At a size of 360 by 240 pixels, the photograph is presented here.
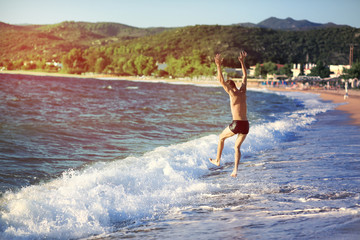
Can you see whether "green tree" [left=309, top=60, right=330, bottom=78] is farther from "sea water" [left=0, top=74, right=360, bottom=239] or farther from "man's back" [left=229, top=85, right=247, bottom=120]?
"man's back" [left=229, top=85, right=247, bottom=120]

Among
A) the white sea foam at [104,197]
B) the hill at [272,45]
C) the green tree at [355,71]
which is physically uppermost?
the hill at [272,45]

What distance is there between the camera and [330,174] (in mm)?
7867

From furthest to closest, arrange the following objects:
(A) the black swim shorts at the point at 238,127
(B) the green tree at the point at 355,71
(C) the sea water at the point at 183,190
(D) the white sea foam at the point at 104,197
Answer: (B) the green tree at the point at 355,71
(A) the black swim shorts at the point at 238,127
(D) the white sea foam at the point at 104,197
(C) the sea water at the point at 183,190

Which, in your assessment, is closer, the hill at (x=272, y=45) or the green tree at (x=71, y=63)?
the hill at (x=272, y=45)

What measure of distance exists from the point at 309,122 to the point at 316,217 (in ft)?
47.2

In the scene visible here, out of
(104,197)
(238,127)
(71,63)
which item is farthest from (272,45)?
(104,197)

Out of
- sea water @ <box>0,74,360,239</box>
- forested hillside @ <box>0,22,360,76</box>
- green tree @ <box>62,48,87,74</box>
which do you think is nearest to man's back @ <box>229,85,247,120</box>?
sea water @ <box>0,74,360,239</box>

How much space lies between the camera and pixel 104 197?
6.92 m

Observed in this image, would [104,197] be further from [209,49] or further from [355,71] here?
[209,49]

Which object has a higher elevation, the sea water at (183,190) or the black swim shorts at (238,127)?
the black swim shorts at (238,127)

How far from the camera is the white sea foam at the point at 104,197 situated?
226 inches

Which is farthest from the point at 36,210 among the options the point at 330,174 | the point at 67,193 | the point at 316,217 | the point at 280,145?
the point at 280,145

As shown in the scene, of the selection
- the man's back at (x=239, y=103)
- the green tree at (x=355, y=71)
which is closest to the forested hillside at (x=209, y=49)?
the green tree at (x=355, y=71)

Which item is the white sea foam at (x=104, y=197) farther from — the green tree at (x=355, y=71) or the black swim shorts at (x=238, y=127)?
the green tree at (x=355, y=71)
